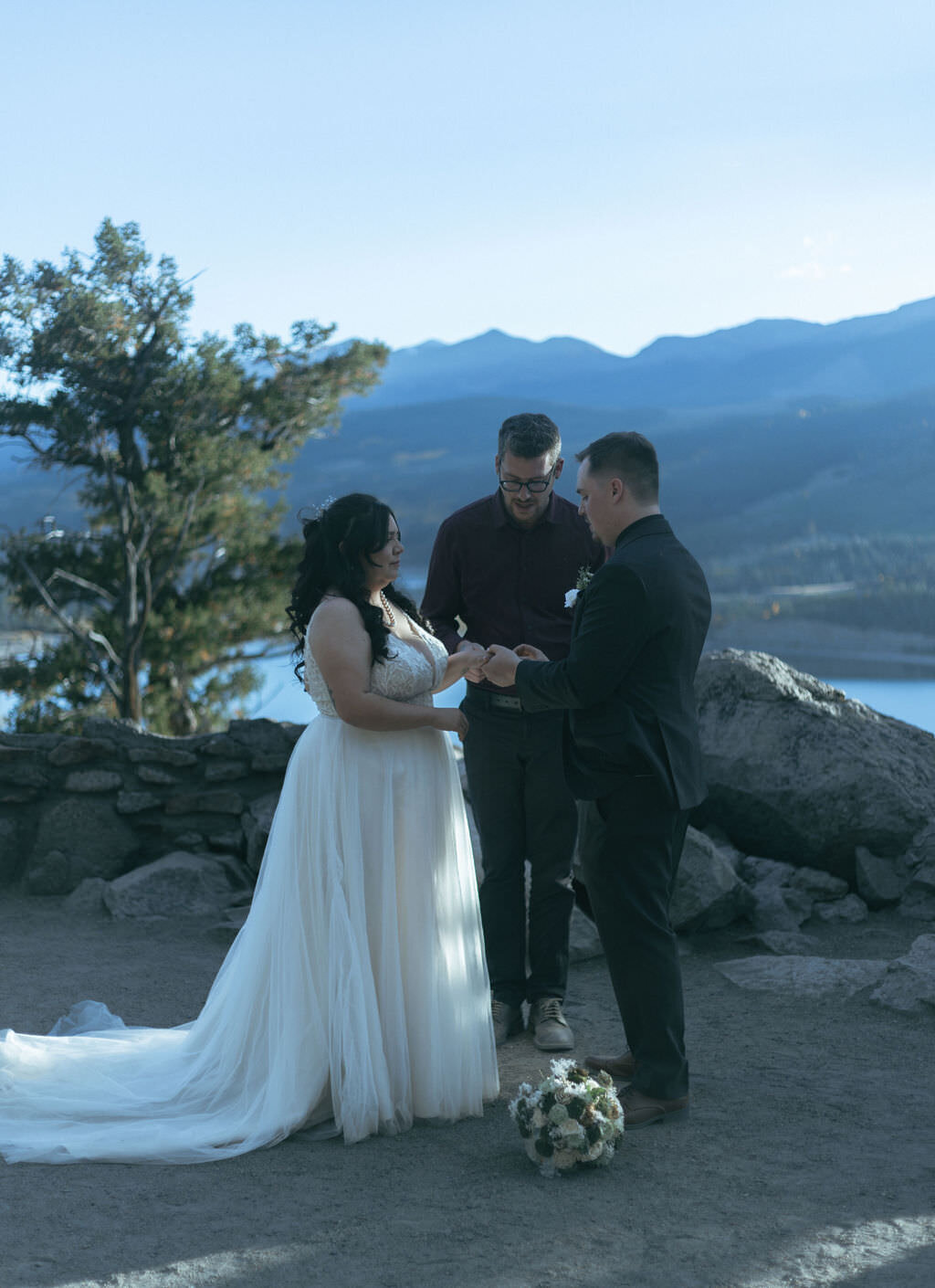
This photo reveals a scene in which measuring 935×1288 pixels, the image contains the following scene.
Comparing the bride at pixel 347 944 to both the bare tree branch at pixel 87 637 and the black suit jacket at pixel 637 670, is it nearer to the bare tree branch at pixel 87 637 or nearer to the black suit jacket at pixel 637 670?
the black suit jacket at pixel 637 670

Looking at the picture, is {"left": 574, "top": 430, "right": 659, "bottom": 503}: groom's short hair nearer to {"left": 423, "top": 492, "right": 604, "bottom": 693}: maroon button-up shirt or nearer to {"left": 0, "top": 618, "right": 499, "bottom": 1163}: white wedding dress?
{"left": 0, "top": 618, "right": 499, "bottom": 1163}: white wedding dress

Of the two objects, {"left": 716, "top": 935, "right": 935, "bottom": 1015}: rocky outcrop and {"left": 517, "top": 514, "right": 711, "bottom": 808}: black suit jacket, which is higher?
{"left": 517, "top": 514, "right": 711, "bottom": 808}: black suit jacket

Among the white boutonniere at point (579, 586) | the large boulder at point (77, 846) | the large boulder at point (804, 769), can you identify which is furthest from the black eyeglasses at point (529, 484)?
the large boulder at point (77, 846)

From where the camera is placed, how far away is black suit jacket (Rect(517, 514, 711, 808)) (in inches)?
127

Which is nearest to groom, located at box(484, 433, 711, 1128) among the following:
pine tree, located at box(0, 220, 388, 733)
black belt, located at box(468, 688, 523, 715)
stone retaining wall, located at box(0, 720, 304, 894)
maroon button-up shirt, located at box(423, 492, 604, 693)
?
black belt, located at box(468, 688, 523, 715)

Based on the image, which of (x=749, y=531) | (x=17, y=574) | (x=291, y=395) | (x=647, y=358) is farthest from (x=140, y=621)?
(x=647, y=358)

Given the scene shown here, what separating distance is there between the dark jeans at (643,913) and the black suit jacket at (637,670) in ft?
0.30

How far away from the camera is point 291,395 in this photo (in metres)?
12.4

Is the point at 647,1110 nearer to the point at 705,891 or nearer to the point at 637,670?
the point at 637,670

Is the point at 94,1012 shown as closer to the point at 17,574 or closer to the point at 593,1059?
the point at 593,1059

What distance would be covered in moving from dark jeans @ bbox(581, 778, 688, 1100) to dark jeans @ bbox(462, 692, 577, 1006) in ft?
2.37

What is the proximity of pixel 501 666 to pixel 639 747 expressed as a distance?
56 cm

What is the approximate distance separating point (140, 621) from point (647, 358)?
32.8 metres

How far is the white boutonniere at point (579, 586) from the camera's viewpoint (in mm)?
3572
